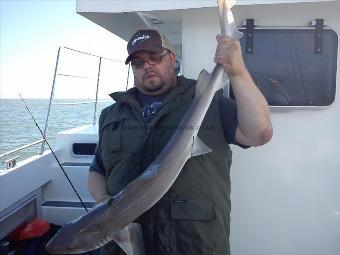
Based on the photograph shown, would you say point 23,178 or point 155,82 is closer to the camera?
point 155,82

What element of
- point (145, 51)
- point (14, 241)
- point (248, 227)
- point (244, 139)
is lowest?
point (14, 241)

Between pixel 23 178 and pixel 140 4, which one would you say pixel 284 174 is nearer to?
pixel 140 4

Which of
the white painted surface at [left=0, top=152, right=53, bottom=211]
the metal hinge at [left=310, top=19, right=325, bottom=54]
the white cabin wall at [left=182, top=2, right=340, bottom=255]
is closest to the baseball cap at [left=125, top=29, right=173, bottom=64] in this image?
the white cabin wall at [left=182, top=2, right=340, bottom=255]

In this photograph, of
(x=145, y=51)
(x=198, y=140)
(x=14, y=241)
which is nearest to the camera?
(x=198, y=140)

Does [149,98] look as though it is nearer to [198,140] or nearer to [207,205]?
[198,140]

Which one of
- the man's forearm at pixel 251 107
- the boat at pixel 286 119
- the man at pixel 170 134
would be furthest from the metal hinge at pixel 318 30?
the man's forearm at pixel 251 107

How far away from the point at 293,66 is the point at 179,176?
147 cm

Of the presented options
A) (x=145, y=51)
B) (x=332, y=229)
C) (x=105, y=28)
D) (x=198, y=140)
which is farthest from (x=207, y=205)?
(x=105, y=28)

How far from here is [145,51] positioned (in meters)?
2.63

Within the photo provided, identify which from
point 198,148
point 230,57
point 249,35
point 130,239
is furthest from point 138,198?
point 249,35

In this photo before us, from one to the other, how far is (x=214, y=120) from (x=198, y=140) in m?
0.30

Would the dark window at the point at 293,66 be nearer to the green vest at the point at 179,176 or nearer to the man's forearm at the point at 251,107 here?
the green vest at the point at 179,176

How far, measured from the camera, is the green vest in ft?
7.87

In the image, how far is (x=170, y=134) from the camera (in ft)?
8.20
